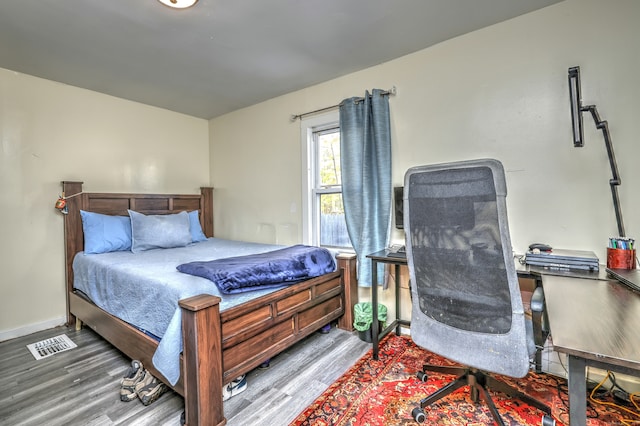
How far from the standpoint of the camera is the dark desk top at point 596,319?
0.75 metres

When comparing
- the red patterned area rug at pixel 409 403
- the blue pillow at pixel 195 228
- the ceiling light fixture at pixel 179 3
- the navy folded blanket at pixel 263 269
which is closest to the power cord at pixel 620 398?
the red patterned area rug at pixel 409 403

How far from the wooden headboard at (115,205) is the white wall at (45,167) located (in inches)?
5.6

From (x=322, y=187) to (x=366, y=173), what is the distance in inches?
25.9

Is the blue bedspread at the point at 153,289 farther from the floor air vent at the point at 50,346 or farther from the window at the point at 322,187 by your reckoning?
the window at the point at 322,187

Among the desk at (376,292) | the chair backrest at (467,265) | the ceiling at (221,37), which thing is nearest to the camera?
the chair backrest at (467,265)

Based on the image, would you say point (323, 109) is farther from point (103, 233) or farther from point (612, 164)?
point (103, 233)

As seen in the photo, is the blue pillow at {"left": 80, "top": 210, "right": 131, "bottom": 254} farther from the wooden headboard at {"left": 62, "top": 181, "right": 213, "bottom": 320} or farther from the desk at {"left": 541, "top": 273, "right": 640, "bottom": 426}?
the desk at {"left": 541, "top": 273, "right": 640, "bottom": 426}

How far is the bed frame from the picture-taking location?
1.45m

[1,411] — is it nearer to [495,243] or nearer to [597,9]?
[495,243]

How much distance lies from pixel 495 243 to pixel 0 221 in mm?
3827

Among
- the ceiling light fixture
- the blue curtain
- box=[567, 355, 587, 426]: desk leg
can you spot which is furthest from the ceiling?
box=[567, 355, 587, 426]: desk leg

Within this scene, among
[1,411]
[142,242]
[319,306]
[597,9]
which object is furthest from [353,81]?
[1,411]

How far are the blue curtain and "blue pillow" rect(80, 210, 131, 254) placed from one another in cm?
224

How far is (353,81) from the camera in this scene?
2.78 m
